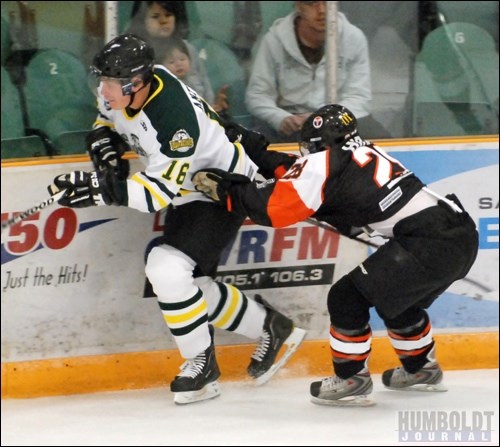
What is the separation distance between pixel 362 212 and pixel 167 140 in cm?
69

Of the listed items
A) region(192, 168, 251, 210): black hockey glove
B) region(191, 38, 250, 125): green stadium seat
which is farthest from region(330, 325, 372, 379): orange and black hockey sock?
region(191, 38, 250, 125): green stadium seat

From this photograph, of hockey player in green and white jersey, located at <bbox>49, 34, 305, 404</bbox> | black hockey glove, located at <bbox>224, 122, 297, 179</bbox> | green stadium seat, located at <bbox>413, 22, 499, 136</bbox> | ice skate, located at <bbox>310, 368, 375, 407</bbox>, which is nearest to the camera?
hockey player in green and white jersey, located at <bbox>49, 34, 305, 404</bbox>

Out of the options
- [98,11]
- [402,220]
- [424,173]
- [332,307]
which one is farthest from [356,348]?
[98,11]

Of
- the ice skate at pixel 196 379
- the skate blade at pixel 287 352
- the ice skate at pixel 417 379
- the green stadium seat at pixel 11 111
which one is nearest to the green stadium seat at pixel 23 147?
the green stadium seat at pixel 11 111

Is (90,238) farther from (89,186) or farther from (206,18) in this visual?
(206,18)

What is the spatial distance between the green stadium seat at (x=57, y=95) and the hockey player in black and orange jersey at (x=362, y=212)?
670 millimetres

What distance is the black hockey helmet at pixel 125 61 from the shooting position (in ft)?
11.3

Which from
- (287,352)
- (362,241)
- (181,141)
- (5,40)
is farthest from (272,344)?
(5,40)

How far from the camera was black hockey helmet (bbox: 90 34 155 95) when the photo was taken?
3.44 m

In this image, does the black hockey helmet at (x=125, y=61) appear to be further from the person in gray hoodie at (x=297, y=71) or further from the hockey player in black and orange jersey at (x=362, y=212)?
the person in gray hoodie at (x=297, y=71)

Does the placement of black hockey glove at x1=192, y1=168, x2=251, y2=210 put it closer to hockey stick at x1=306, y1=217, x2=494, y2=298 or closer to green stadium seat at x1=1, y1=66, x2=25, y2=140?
hockey stick at x1=306, y1=217, x2=494, y2=298

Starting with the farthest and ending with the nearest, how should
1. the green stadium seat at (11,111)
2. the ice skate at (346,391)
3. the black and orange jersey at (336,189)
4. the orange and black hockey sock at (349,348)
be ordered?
1. the green stadium seat at (11,111)
2. the ice skate at (346,391)
3. the orange and black hockey sock at (349,348)
4. the black and orange jersey at (336,189)

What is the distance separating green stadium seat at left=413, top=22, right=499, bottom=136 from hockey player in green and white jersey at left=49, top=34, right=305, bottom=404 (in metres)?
0.74

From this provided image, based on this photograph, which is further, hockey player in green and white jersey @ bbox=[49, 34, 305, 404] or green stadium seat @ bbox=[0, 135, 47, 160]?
green stadium seat @ bbox=[0, 135, 47, 160]
